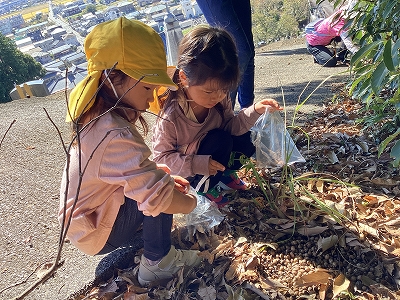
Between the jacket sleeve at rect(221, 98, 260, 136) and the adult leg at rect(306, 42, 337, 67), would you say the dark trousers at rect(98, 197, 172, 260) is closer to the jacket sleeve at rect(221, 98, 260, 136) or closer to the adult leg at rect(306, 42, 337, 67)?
the jacket sleeve at rect(221, 98, 260, 136)

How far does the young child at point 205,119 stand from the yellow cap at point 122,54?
357 millimetres

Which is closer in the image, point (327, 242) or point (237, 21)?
point (327, 242)

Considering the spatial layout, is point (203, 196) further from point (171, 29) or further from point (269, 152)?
point (171, 29)

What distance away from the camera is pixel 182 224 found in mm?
2066

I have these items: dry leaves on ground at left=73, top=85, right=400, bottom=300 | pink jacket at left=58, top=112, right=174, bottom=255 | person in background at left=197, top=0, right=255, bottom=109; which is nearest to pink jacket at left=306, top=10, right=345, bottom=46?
person in background at left=197, top=0, right=255, bottom=109

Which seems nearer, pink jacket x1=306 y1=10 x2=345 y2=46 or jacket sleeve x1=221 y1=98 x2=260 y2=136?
jacket sleeve x1=221 y1=98 x2=260 y2=136

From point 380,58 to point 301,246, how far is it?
91 cm

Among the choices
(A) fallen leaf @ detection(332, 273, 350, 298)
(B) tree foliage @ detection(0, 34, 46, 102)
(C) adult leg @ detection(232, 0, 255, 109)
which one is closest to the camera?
(A) fallen leaf @ detection(332, 273, 350, 298)

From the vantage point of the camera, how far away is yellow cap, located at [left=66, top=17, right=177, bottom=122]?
4.62 ft

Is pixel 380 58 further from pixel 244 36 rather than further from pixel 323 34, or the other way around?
pixel 323 34

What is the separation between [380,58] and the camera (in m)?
1.72

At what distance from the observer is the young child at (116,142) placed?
1411mm

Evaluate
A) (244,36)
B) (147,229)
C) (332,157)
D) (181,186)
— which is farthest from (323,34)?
(147,229)

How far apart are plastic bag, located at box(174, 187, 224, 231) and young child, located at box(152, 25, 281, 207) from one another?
8 cm
